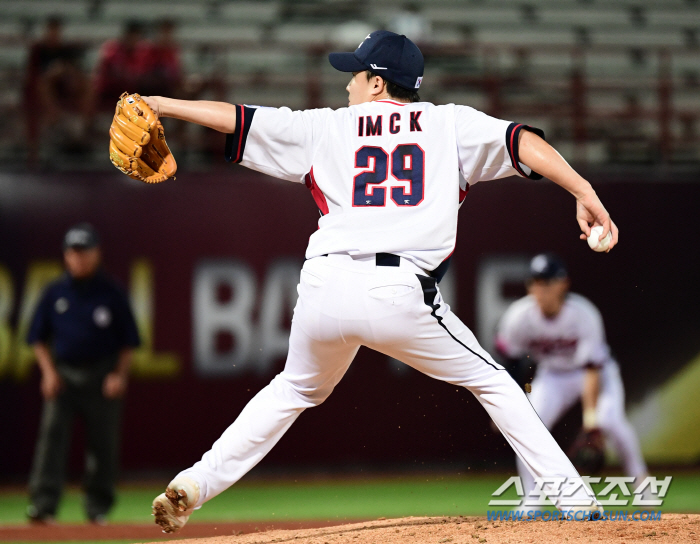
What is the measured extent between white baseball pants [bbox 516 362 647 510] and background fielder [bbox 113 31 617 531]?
3.42 m

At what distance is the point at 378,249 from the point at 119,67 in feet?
22.4

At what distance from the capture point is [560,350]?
296 inches

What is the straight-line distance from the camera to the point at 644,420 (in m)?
9.20

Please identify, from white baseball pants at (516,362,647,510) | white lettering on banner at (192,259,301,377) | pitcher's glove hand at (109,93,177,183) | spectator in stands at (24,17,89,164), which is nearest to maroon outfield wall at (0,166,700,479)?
white lettering on banner at (192,259,301,377)

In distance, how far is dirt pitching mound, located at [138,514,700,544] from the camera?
382cm

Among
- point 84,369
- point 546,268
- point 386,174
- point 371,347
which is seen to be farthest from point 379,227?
point 84,369

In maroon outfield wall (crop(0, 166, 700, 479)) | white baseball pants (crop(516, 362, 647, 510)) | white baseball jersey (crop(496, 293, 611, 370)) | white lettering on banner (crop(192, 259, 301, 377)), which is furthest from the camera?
white lettering on banner (crop(192, 259, 301, 377))

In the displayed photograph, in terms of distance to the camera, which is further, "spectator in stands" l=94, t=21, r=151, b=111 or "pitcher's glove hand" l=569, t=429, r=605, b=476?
"spectator in stands" l=94, t=21, r=151, b=111

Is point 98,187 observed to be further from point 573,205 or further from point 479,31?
point 479,31

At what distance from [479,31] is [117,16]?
4930 millimetres

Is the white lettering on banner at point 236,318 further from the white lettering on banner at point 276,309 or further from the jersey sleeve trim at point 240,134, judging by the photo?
the jersey sleeve trim at point 240,134

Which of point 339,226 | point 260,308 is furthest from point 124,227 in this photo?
point 339,226

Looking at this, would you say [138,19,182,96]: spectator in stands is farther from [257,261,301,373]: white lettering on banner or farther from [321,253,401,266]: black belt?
[321,253,401,266]: black belt

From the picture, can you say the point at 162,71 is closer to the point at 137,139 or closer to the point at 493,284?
the point at 493,284
